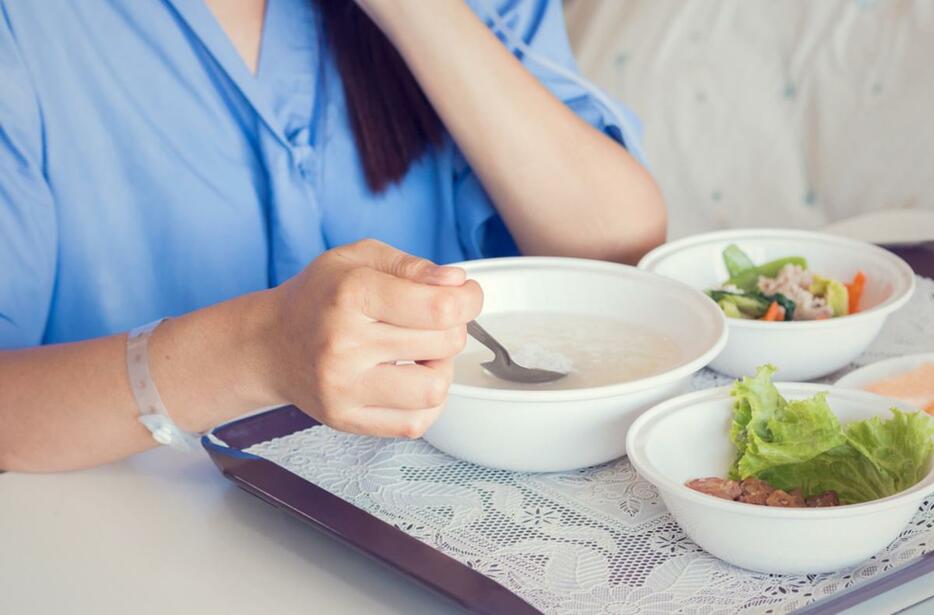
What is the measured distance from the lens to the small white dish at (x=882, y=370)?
970 millimetres

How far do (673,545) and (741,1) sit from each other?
5.93ft

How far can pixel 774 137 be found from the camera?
2312mm

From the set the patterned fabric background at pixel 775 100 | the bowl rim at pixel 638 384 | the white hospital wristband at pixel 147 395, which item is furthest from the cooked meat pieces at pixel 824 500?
the patterned fabric background at pixel 775 100

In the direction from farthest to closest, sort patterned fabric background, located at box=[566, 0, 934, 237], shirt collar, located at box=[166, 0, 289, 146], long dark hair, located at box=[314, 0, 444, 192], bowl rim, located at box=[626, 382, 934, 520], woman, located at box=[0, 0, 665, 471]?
patterned fabric background, located at box=[566, 0, 934, 237] → long dark hair, located at box=[314, 0, 444, 192] → shirt collar, located at box=[166, 0, 289, 146] → woman, located at box=[0, 0, 665, 471] → bowl rim, located at box=[626, 382, 934, 520]

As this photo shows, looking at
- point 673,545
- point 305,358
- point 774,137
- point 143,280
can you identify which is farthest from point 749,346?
point 774,137

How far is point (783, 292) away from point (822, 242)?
14cm

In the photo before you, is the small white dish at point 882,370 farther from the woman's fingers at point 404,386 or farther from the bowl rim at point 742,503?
the woman's fingers at point 404,386

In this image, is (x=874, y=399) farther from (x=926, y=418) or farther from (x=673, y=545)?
(x=673, y=545)

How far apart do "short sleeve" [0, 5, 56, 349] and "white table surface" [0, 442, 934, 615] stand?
0.20 metres

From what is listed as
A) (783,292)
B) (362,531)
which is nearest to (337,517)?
(362,531)

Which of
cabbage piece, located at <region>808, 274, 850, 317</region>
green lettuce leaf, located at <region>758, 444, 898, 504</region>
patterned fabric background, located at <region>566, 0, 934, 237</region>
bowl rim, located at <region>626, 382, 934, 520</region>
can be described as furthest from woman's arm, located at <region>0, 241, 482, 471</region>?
patterned fabric background, located at <region>566, 0, 934, 237</region>

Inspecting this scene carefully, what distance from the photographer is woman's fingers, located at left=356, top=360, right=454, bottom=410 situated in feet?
2.49

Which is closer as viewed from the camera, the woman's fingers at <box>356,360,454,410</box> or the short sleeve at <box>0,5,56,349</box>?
the woman's fingers at <box>356,360,454,410</box>

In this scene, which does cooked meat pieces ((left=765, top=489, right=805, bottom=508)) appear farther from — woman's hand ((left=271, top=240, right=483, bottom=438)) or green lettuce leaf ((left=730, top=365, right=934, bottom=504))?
woman's hand ((left=271, top=240, right=483, bottom=438))
